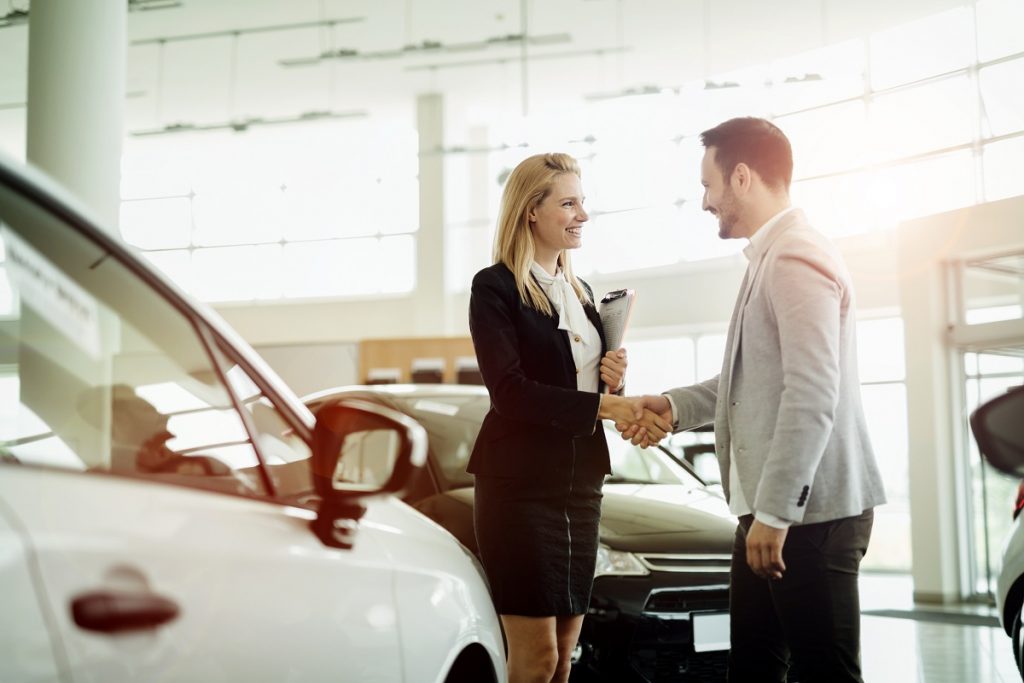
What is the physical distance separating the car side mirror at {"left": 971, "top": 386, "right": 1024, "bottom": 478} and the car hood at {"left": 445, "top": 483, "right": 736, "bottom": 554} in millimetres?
2740

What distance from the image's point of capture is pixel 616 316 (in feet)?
9.64

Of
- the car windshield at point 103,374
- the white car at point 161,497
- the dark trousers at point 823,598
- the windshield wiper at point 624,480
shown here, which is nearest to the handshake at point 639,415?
the dark trousers at point 823,598

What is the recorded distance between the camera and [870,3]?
47.2ft

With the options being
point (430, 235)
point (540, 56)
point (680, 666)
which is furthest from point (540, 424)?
point (430, 235)

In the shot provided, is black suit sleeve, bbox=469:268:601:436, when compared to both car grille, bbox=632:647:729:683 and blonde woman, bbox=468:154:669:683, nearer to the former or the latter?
blonde woman, bbox=468:154:669:683

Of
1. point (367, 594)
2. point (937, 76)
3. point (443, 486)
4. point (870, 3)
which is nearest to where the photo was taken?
point (367, 594)

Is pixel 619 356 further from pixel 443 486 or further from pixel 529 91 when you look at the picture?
pixel 529 91

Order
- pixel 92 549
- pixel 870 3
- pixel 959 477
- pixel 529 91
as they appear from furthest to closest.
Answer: pixel 529 91 → pixel 870 3 → pixel 959 477 → pixel 92 549

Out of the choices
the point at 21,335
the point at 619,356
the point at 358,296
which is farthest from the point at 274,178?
the point at 21,335

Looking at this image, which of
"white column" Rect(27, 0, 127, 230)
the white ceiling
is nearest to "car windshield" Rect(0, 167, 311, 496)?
"white column" Rect(27, 0, 127, 230)

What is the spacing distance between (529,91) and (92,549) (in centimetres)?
1730

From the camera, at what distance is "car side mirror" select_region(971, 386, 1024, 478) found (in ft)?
4.75

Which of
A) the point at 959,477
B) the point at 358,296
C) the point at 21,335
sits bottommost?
the point at 959,477

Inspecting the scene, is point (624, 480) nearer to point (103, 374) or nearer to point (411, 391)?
point (411, 391)
